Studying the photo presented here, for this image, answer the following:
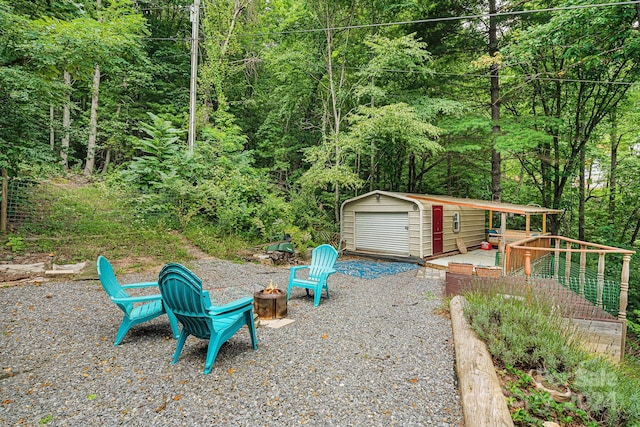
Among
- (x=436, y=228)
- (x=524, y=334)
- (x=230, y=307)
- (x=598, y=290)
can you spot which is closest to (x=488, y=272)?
(x=598, y=290)

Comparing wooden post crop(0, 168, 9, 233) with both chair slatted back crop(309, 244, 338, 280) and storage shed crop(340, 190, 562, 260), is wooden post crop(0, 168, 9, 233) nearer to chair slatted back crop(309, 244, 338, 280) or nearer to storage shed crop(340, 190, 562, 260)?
chair slatted back crop(309, 244, 338, 280)

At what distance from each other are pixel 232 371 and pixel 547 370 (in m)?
2.66

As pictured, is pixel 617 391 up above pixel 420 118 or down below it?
below

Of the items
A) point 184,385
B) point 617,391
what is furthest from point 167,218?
point 617,391

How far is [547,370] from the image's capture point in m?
2.62

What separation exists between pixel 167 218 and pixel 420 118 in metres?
8.33

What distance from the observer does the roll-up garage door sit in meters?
9.52

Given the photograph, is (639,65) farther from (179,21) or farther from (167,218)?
(179,21)

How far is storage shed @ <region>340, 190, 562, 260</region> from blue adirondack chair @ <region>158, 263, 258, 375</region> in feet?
23.6

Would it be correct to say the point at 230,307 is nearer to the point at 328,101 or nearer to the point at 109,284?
the point at 109,284

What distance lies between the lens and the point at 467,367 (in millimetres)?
2535

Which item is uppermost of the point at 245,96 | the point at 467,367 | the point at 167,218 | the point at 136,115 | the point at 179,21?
the point at 179,21

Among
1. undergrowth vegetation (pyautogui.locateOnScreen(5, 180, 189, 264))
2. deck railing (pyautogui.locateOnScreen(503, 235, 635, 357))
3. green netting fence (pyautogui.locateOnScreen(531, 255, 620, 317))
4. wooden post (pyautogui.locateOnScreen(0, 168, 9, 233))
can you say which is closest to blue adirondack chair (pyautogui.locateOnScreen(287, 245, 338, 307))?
deck railing (pyautogui.locateOnScreen(503, 235, 635, 357))

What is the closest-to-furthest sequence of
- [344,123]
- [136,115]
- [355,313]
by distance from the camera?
[355,313]
[344,123]
[136,115]
